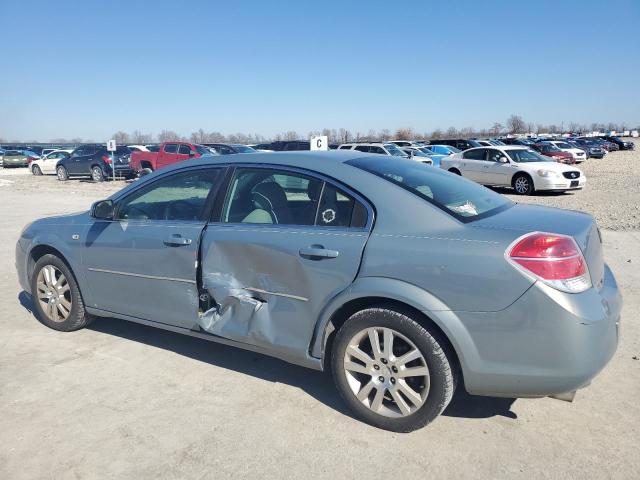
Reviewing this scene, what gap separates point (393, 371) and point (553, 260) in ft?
3.50

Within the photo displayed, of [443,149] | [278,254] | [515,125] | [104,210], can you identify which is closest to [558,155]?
[443,149]

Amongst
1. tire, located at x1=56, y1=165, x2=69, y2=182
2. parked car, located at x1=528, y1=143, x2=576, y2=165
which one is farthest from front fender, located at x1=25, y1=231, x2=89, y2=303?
parked car, located at x1=528, y1=143, x2=576, y2=165

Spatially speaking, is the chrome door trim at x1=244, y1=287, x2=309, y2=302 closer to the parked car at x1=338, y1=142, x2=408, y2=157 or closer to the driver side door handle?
the driver side door handle

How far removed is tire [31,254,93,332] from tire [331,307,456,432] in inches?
102

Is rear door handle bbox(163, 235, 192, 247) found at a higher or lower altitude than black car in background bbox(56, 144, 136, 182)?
higher

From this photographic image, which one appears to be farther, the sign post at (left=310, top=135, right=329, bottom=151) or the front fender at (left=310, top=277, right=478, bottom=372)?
the sign post at (left=310, top=135, right=329, bottom=151)

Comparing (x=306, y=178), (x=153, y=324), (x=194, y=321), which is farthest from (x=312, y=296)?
(x=153, y=324)

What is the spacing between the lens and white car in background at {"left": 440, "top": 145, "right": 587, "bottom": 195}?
16453 millimetres

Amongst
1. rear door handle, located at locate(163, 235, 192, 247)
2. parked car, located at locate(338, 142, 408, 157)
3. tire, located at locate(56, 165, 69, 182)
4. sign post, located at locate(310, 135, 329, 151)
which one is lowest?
tire, located at locate(56, 165, 69, 182)

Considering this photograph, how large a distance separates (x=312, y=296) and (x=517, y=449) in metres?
1.43

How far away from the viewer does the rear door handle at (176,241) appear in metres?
3.72

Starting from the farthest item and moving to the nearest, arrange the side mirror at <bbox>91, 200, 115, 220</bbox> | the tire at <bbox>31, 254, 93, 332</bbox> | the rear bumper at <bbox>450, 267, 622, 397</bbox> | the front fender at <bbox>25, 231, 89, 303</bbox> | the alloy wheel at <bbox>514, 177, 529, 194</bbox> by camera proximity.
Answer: the alloy wheel at <bbox>514, 177, 529, 194</bbox> → the tire at <bbox>31, 254, 93, 332</bbox> → the front fender at <bbox>25, 231, 89, 303</bbox> → the side mirror at <bbox>91, 200, 115, 220</bbox> → the rear bumper at <bbox>450, 267, 622, 397</bbox>

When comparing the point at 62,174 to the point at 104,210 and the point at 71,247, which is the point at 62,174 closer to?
the point at 71,247

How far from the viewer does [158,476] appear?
271 cm
